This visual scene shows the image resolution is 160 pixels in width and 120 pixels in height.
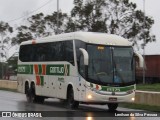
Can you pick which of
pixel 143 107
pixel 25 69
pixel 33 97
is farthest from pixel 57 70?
pixel 25 69

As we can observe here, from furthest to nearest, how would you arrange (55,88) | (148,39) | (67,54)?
1. (148,39)
2. (55,88)
3. (67,54)

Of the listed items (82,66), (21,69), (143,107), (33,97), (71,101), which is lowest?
(143,107)

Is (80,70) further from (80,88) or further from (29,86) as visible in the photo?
(29,86)

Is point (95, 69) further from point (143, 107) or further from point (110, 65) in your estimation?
point (143, 107)

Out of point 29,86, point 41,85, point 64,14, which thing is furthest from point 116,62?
point 64,14

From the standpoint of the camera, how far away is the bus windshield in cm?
2122

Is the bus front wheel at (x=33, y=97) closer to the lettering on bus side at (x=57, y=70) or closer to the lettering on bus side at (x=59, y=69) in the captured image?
the lettering on bus side at (x=59, y=69)

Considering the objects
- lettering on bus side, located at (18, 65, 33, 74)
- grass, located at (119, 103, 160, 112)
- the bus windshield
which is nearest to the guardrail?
grass, located at (119, 103, 160, 112)

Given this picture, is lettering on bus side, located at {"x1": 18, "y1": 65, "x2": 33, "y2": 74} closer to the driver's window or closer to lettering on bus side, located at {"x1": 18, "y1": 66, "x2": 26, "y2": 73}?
lettering on bus side, located at {"x1": 18, "y1": 66, "x2": 26, "y2": 73}

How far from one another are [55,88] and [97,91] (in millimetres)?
4292

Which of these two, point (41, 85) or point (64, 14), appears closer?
point (41, 85)

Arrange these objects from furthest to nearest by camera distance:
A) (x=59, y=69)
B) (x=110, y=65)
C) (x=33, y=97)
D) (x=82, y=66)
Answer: (x=33, y=97) → (x=59, y=69) → (x=82, y=66) → (x=110, y=65)

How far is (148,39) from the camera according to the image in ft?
205

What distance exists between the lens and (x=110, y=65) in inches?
842
